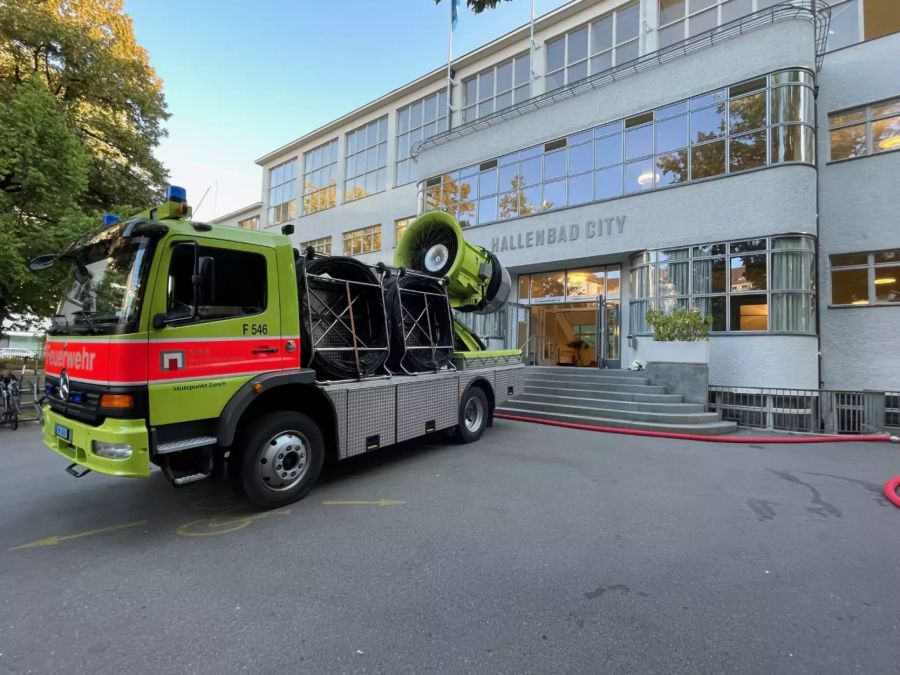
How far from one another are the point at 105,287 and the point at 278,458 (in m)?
2.12

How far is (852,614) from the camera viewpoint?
8.96ft

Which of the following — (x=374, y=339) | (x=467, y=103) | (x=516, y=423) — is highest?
(x=467, y=103)

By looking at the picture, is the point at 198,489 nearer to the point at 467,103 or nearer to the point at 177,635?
the point at 177,635

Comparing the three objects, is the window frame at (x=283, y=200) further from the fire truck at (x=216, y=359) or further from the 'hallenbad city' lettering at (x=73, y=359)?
the 'hallenbad city' lettering at (x=73, y=359)

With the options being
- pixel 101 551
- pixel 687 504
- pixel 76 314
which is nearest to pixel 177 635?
pixel 101 551

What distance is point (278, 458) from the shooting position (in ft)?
14.2

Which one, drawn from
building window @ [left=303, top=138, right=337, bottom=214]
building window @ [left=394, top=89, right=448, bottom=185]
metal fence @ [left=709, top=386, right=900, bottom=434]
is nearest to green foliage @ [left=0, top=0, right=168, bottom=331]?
building window @ [left=303, top=138, right=337, bottom=214]

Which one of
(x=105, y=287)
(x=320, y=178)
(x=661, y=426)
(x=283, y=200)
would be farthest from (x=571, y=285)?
(x=283, y=200)

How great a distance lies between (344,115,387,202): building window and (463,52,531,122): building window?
5.32 m

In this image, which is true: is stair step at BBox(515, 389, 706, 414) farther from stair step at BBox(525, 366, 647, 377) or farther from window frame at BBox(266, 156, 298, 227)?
window frame at BBox(266, 156, 298, 227)

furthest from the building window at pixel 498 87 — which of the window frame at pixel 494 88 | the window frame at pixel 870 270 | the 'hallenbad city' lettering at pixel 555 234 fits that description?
the window frame at pixel 870 270

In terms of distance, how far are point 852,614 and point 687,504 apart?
1.93m

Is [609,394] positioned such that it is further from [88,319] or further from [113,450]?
[88,319]

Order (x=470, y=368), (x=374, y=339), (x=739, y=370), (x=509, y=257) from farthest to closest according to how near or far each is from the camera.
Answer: (x=509, y=257), (x=739, y=370), (x=470, y=368), (x=374, y=339)
